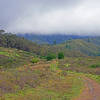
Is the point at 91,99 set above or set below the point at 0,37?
below

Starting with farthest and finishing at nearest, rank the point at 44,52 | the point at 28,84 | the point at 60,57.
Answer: the point at 44,52, the point at 60,57, the point at 28,84

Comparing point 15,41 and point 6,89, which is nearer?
point 6,89

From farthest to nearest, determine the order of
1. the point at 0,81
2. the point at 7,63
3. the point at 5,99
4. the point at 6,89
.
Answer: the point at 7,63 → the point at 0,81 → the point at 6,89 → the point at 5,99

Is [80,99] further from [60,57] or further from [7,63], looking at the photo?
[60,57]

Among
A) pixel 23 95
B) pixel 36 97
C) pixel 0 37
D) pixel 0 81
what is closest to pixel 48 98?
pixel 36 97

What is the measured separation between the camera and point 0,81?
760 inches

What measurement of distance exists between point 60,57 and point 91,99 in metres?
64.2

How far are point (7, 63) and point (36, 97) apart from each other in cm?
4581

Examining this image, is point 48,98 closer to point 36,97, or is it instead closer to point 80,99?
point 36,97

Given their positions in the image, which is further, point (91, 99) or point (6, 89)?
point (6, 89)

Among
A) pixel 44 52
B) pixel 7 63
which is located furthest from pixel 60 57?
pixel 44 52

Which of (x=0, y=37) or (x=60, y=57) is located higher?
(x=0, y=37)

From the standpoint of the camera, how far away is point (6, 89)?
1720 centimetres

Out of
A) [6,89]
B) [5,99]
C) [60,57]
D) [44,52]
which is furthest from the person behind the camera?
[44,52]
